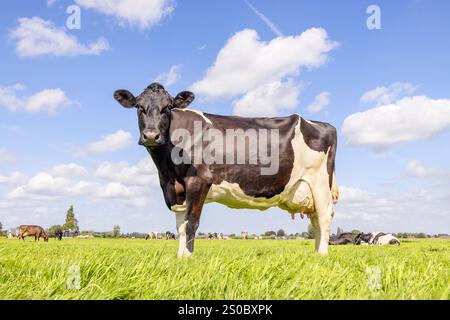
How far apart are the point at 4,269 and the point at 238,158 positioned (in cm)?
519

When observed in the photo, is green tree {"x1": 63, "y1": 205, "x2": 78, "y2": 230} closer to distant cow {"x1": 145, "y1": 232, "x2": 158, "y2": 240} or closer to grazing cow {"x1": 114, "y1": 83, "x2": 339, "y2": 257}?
distant cow {"x1": 145, "y1": 232, "x2": 158, "y2": 240}

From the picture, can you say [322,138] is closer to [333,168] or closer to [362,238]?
[333,168]

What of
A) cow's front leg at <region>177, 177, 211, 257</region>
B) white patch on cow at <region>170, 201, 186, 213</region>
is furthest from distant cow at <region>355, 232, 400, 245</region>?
cow's front leg at <region>177, 177, 211, 257</region>

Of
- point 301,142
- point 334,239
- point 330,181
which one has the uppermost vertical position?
point 301,142

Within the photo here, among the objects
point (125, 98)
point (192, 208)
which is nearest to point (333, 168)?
point (192, 208)

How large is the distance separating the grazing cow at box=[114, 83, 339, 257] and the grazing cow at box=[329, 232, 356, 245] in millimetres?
21397

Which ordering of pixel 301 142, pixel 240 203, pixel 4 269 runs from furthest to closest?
pixel 301 142
pixel 240 203
pixel 4 269

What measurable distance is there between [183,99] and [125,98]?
3.81 feet

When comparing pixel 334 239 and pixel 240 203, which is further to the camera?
pixel 334 239

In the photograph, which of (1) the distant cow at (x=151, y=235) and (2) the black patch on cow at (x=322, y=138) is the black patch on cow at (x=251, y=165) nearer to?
(2) the black patch on cow at (x=322, y=138)
